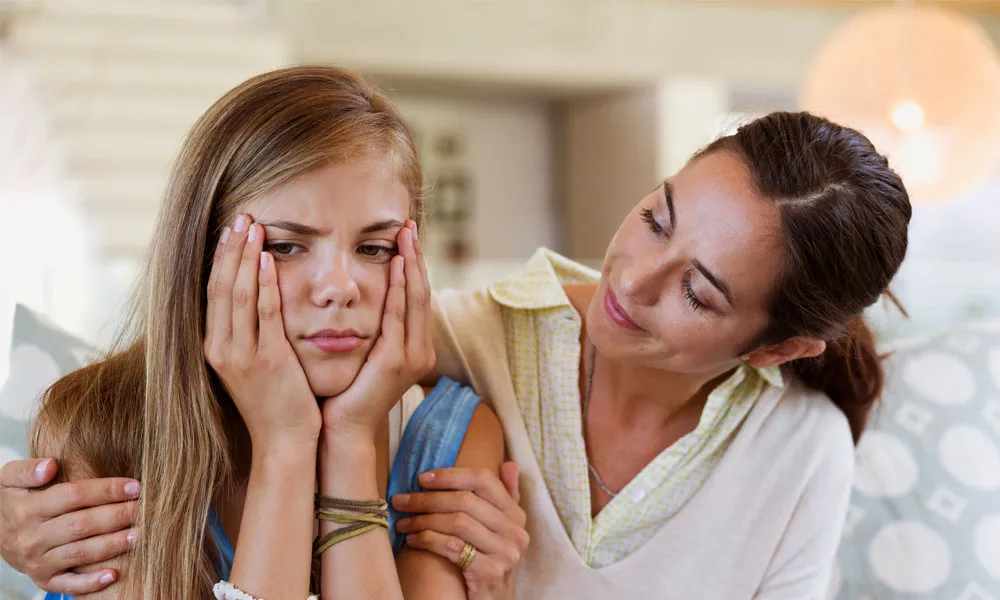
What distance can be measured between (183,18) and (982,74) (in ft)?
11.5

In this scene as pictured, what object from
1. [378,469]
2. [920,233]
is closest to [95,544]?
[378,469]

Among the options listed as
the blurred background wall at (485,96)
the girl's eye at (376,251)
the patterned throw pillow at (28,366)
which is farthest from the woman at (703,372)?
the blurred background wall at (485,96)

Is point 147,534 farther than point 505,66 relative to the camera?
No

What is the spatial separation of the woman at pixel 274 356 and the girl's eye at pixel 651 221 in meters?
0.33

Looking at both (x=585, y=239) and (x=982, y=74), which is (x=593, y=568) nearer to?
(x=982, y=74)

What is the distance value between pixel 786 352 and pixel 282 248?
782 mm

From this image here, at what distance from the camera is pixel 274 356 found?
3.88 feet

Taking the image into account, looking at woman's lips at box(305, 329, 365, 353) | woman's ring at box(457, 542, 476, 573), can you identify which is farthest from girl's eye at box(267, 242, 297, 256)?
woman's ring at box(457, 542, 476, 573)

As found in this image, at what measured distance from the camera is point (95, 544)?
4.06 feet

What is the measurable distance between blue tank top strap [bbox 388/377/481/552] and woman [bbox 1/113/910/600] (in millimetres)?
66

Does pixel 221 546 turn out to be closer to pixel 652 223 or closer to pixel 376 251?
pixel 376 251

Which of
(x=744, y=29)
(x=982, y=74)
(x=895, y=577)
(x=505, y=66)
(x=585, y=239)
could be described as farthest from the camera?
(x=585, y=239)

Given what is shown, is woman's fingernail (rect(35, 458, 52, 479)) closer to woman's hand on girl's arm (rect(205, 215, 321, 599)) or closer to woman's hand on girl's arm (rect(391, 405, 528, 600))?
woman's hand on girl's arm (rect(205, 215, 321, 599))

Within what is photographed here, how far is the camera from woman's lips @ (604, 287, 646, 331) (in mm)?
1373
